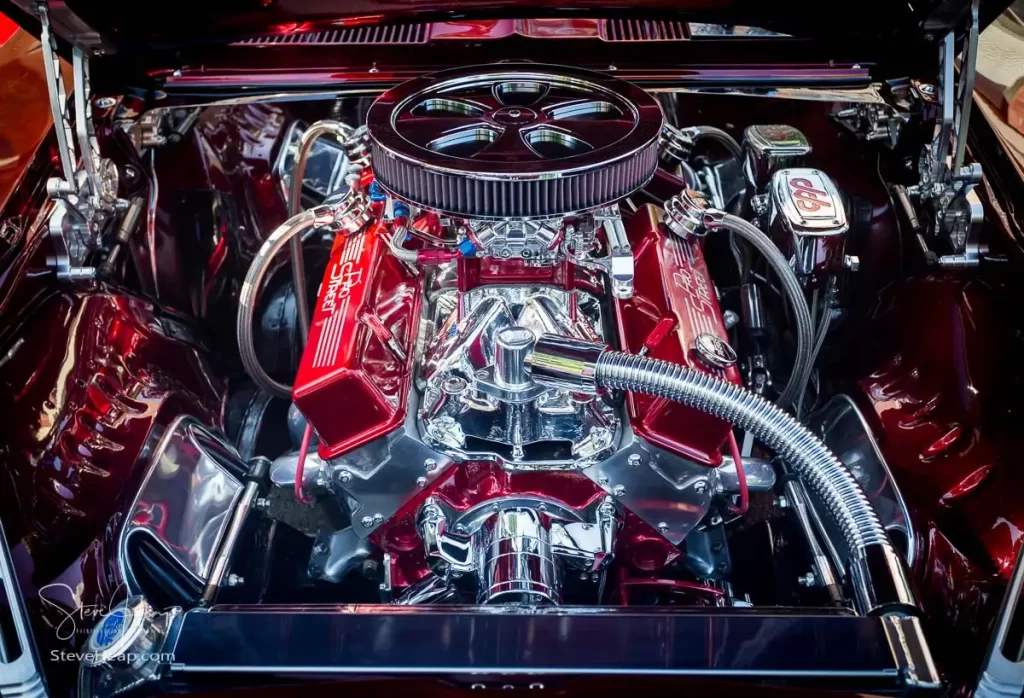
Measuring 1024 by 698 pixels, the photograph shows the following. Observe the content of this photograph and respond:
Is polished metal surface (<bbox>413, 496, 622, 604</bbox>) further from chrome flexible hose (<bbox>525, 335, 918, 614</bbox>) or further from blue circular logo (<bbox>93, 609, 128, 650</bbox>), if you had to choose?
blue circular logo (<bbox>93, 609, 128, 650</bbox>)

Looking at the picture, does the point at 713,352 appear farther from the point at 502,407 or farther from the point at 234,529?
the point at 234,529

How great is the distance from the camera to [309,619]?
98 cm

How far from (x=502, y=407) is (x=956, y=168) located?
2.70 ft

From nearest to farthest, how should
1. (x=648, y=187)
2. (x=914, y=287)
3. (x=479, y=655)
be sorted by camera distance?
(x=479, y=655) < (x=914, y=287) < (x=648, y=187)

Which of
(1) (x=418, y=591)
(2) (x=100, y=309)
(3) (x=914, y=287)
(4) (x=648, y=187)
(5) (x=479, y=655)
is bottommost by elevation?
(5) (x=479, y=655)

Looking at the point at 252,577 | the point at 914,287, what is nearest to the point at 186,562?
the point at 252,577

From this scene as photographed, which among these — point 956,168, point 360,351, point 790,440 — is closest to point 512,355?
point 360,351

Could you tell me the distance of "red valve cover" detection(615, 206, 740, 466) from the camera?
47.9 inches

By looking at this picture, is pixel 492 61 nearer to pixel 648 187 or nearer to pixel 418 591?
pixel 648 187

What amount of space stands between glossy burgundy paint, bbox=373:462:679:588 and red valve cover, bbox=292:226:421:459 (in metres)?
0.14

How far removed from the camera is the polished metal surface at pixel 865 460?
4.09 ft

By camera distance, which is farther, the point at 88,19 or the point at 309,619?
the point at 88,19

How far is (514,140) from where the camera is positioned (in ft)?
3.90

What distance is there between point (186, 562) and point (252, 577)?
184 millimetres
